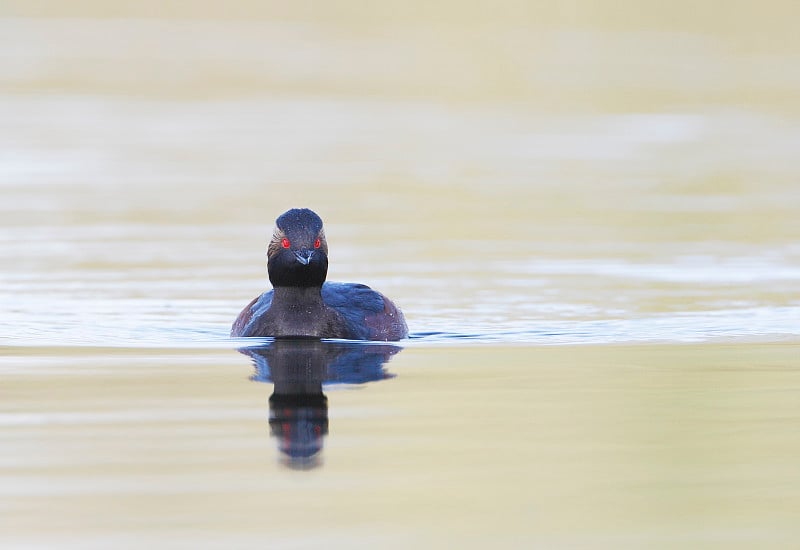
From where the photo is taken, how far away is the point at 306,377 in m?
12.6

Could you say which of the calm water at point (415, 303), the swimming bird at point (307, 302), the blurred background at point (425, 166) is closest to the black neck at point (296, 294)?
the swimming bird at point (307, 302)

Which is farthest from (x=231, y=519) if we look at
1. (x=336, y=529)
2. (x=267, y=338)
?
(x=267, y=338)

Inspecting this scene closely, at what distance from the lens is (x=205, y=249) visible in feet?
64.6

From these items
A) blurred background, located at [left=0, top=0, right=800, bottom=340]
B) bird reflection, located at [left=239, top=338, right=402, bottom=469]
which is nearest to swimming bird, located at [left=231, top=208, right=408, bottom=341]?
bird reflection, located at [left=239, top=338, right=402, bottom=469]

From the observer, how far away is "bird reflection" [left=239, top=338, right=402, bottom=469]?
1016cm

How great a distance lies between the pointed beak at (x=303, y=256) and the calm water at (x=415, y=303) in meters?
0.71

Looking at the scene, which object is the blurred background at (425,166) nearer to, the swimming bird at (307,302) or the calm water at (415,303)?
the calm water at (415,303)

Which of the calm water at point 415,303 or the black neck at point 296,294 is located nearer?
the calm water at point 415,303

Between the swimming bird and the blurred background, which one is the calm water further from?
the swimming bird

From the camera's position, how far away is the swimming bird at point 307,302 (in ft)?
46.6

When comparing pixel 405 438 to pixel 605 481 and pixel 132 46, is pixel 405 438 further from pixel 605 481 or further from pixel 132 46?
pixel 132 46

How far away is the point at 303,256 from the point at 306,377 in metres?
1.87

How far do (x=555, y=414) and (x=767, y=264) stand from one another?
826 cm

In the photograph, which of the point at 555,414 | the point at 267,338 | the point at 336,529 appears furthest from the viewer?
the point at 267,338
